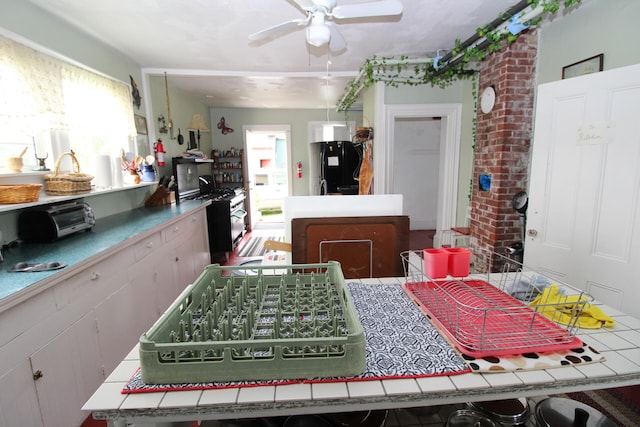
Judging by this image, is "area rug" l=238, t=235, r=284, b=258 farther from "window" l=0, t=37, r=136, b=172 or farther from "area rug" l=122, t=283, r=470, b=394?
"area rug" l=122, t=283, r=470, b=394

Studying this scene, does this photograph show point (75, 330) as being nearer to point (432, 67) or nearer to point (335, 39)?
point (335, 39)

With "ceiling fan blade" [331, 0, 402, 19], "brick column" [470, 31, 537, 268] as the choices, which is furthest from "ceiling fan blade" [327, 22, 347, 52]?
"brick column" [470, 31, 537, 268]

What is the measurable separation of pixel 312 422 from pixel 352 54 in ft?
11.0

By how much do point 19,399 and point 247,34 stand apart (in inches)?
111

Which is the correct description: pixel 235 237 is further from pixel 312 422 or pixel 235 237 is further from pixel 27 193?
pixel 312 422

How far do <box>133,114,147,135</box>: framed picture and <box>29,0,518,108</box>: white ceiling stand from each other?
0.58m

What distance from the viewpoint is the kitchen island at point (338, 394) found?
26.1 inches

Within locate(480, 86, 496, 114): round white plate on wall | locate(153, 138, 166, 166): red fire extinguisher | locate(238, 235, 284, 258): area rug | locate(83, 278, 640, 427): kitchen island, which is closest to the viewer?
locate(83, 278, 640, 427): kitchen island

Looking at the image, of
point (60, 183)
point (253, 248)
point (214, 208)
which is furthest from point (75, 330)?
point (253, 248)

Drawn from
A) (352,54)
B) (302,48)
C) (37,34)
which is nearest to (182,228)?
(37,34)

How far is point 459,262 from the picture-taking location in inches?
49.2

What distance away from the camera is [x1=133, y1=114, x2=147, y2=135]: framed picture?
335 centimetres

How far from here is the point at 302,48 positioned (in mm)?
3092

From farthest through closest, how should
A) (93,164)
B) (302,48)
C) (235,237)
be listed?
(235,237) → (302,48) → (93,164)
